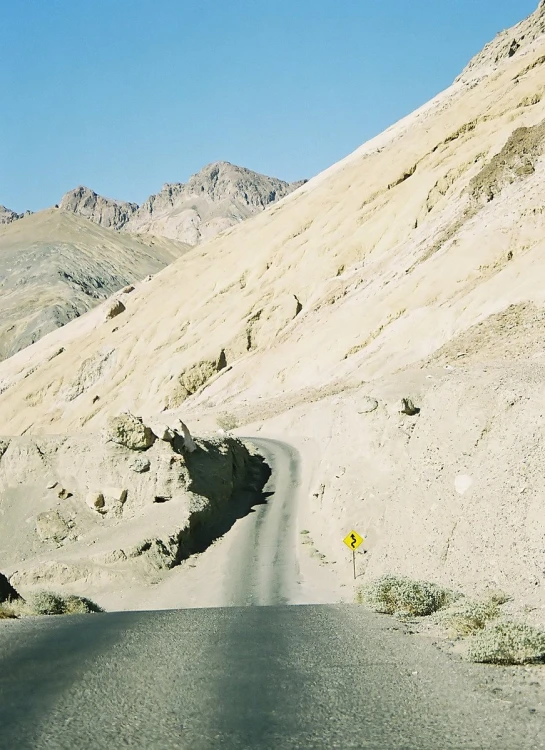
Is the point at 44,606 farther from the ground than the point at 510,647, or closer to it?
farther from the ground

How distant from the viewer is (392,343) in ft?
142

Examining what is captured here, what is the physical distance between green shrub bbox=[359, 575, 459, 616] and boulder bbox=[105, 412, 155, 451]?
532 inches

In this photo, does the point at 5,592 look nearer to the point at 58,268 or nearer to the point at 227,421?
the point at 227,421

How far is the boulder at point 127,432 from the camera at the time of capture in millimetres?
25703

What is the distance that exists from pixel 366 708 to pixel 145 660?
9.26 feet

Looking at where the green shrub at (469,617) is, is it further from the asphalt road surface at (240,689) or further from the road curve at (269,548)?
the road curve at (269,548)

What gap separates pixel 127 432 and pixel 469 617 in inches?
679

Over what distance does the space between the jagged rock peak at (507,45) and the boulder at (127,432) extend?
230 feet

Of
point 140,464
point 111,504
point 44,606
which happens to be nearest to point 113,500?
point 111,504

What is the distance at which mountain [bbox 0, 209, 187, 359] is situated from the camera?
123 m

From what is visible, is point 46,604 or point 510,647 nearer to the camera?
point 510,647

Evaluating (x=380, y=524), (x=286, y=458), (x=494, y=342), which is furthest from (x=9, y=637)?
(x=494, y=342)

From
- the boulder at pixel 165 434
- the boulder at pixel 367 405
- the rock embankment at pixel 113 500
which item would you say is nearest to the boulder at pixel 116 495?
the rock embankment at pixel 113 500

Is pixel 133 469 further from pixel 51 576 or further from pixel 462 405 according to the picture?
pixel 462 405
